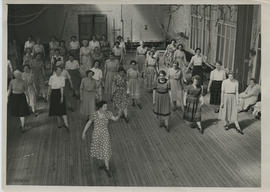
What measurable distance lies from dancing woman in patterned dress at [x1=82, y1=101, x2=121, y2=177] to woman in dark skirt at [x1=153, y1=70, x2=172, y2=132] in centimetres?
58

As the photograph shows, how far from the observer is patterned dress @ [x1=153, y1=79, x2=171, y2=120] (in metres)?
4.29

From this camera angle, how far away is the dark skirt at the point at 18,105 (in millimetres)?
3756

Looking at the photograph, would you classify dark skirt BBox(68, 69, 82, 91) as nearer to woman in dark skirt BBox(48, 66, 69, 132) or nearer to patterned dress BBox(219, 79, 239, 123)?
woman in dark skirt BBox(48, 66, 69, 132)

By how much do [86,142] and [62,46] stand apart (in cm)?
84

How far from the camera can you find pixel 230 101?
4.10 metres

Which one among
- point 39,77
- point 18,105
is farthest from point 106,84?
point 18,105

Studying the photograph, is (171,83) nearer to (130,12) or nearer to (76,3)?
(130,12)

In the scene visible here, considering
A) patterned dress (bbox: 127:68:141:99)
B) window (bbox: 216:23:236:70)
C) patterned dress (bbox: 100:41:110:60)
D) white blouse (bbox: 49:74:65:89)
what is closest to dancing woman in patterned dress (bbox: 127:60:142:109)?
patterned dress (bbox: 127:68:141:99)

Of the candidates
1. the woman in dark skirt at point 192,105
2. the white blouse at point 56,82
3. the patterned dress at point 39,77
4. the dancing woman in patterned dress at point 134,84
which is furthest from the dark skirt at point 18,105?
the woman in dark skirt at point 192,105

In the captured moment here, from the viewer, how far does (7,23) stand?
11.8 ft

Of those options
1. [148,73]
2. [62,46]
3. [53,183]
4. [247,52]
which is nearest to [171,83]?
[148,73]

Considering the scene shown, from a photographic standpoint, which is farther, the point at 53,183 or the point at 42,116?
the point at 42,116

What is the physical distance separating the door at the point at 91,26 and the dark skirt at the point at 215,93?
1.02m

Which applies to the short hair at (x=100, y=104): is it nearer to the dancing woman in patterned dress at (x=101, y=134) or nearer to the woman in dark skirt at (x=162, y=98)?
the dancing woman in patterned dress at (x=101, y=134)
